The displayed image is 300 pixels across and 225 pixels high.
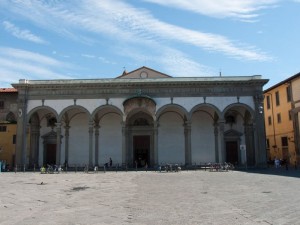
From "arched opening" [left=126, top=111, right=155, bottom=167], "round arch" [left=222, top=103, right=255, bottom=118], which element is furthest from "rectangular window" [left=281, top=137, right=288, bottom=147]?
"arched opening" [left=126, top=111, right=155, bottom=167]

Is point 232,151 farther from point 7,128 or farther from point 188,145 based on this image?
point 7,128

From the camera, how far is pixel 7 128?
31484 mm

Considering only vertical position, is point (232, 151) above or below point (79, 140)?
below

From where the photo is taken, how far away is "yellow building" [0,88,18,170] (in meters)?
31.4

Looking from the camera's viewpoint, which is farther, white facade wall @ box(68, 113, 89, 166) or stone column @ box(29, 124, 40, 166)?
white facade wall @ box(68, 113, 89, 166)

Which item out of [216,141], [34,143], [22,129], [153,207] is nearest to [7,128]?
[34,143]

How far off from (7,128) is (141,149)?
13.4 meters

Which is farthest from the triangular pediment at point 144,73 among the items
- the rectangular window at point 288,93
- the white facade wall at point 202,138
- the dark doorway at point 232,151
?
the rectangular window at point 288,93

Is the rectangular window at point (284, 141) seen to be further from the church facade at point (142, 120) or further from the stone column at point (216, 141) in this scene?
the stone column at point (216, 141)

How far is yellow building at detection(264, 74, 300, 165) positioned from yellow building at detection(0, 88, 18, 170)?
86.2 feet

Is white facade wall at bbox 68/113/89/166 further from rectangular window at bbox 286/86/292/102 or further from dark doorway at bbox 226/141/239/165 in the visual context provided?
rectangular window at bbox 286/86/292/102

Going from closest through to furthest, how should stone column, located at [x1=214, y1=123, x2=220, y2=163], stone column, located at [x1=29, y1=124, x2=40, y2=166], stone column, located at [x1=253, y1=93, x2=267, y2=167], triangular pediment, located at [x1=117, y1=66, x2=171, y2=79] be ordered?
stone column, located at [x1=253, y1=93, x2=267, y2=167]
stone column, located at [x1=214, y1=123, x2=220, y2=163]
stone column, located at [x1=29, y1=124, x2=40, y2=166]
triangular pediment, located at [x1=117, y1=66, x2=171, y2=79]

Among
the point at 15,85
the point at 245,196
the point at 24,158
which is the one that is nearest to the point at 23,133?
the point at 24,158

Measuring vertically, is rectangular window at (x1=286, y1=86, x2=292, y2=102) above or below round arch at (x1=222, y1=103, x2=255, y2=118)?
above
